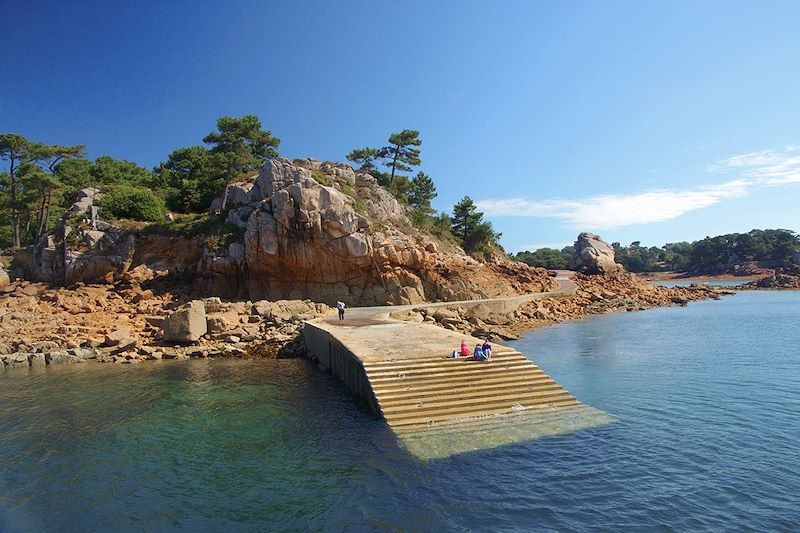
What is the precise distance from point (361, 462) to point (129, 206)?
36.4 metres

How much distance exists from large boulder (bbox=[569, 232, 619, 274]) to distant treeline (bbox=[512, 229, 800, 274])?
1658cm

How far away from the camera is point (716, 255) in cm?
10319

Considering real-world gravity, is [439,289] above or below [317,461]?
above

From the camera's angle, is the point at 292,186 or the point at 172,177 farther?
the point at 172,177

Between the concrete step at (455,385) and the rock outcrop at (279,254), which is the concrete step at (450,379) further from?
the rock outcrop at (279,254)

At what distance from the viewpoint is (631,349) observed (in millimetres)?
23375

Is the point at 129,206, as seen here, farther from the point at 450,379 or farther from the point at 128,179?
the point at 450,379

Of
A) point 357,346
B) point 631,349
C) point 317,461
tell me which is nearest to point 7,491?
point 317,461

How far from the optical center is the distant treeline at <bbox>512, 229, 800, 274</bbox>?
9462 centimetres

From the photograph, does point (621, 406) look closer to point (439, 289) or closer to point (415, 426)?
point (415, 426)

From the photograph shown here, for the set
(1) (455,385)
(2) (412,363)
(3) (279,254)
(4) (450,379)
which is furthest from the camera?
(3) (279,254)

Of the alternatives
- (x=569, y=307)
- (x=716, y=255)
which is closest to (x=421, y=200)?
(x=569, y=307)

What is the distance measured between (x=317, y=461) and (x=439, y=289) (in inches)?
1029

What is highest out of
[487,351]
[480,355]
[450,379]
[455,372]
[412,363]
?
[487,351]
